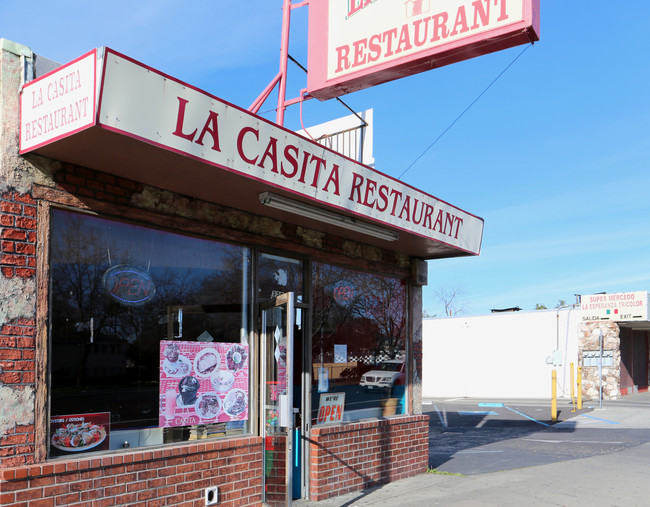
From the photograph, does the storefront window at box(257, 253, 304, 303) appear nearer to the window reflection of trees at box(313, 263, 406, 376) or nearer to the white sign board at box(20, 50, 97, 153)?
the window reflection of trees at box(313, 263, 406, 376)

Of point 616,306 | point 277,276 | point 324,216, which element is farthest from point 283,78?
point 616,306

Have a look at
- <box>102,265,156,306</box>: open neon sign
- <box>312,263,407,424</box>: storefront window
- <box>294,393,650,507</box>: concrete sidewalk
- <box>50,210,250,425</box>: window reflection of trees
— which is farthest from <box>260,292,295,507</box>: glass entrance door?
<box>102,265,156,306</box>: open neon sign

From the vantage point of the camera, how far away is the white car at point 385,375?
30.0 ft

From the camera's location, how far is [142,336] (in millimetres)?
6012

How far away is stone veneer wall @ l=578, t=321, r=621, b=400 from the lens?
2811 centimetres

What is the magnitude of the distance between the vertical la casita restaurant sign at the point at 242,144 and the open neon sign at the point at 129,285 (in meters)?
1.44

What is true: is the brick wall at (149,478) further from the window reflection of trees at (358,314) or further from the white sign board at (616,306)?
the white sign board at (616,306)

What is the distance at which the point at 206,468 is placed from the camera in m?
6.32

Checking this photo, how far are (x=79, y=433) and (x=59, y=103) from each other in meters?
2.73

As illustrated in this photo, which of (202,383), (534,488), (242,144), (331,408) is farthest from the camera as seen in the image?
(534,488)

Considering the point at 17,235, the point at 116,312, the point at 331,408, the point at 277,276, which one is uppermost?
the point at 17,235

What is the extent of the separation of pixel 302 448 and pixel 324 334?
1484mm

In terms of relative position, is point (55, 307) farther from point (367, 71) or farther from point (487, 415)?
point (487, 415)

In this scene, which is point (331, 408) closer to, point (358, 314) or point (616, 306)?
point (358, 314)
